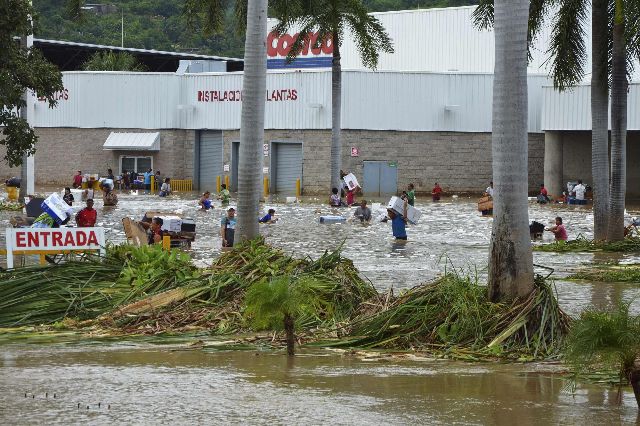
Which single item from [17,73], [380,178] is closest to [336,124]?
[380,178]

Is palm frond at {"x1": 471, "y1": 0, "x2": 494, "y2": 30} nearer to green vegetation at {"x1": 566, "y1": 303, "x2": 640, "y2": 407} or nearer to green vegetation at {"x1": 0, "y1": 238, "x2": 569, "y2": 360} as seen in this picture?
green vegetation at {"x1": 0, "y1": 238, "x2": 569, "y2": 360}

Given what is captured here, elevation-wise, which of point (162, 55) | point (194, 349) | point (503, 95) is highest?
point (162, 55)

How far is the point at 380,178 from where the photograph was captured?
57594 millimetres

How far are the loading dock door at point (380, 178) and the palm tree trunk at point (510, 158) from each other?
143 ft

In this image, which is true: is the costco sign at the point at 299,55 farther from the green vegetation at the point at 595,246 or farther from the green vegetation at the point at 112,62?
the green vegetation at the point at 595,246

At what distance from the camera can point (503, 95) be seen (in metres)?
13.9

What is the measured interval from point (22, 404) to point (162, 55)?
7509 centimetres

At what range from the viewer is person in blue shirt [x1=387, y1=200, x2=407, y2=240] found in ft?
101

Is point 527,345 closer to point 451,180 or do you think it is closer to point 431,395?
point 431,395

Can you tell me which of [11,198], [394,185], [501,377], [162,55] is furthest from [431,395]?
[162,55]

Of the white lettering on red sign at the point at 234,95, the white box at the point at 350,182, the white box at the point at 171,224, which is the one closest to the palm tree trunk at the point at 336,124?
the white box at the point at 350,182

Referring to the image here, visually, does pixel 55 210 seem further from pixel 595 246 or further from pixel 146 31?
pixel 146 31

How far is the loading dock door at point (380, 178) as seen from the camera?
57.5 metres

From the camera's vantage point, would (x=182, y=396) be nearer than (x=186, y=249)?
Yes
